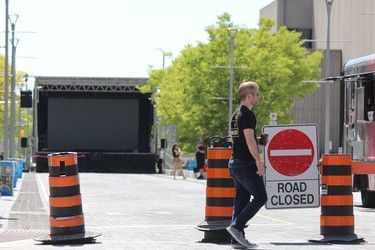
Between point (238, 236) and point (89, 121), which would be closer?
point (238, 236)

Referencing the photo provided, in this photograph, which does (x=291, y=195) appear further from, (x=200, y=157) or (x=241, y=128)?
(x=200, y=157)

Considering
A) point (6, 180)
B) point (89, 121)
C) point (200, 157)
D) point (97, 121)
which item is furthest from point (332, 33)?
point (6, 180)

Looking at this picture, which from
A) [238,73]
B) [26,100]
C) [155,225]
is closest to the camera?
[155,225]

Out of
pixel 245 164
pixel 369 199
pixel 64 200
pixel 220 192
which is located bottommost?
pixel 369 199

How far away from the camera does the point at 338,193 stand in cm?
1352

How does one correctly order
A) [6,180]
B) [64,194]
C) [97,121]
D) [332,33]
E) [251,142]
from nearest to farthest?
[251,142] < [64,194] < [6,180] < [97,121] < [332,33]

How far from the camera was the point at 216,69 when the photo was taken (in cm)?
6400

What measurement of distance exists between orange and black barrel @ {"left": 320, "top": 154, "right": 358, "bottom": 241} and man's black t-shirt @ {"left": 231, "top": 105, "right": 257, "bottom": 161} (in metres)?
1.42

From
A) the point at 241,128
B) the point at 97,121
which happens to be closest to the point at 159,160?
the point at 97,121

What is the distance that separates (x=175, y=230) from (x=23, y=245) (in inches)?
135

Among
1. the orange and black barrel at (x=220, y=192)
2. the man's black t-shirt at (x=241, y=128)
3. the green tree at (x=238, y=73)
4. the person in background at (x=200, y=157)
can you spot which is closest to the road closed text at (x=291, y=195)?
the orange and black barrel at (x=220, y=192)

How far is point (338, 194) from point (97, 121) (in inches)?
2070

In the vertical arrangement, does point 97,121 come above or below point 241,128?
above

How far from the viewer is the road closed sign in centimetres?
1390
